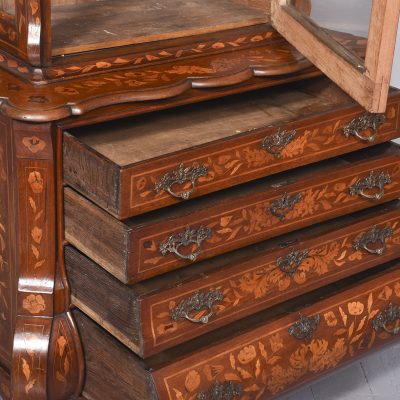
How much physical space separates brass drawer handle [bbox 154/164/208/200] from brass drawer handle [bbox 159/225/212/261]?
68 mm

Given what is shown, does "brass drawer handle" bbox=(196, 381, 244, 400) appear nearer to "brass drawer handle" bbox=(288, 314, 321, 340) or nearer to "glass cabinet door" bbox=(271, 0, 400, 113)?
"brass drawer handle" bbox=(288, 314, 321, 340)

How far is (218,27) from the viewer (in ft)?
7.30

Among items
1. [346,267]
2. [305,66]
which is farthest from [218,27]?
[346,267]

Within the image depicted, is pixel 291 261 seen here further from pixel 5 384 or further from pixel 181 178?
pixel 5 384

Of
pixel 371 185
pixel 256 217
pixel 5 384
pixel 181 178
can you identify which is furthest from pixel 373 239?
pixel 5 384

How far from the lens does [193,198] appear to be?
197 centimetres

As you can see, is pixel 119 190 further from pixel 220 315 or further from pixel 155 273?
pixel 220 315

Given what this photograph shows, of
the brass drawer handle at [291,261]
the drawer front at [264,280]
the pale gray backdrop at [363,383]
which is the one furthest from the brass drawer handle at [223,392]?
the pale gray backdrop at [363,383]

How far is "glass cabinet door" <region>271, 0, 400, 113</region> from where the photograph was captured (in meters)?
1.96

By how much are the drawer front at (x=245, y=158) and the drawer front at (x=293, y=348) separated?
0.98 ft

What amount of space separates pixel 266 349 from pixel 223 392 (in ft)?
0.42

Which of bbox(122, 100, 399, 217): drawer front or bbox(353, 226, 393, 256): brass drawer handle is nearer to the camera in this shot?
bbox(122, 100, 399, 217): drawer front

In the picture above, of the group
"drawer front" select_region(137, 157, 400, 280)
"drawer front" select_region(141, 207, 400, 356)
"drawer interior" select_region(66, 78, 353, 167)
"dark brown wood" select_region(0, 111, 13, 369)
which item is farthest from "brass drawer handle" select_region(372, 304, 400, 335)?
"dark brown wood" select_region(0, 111, 13, 369)

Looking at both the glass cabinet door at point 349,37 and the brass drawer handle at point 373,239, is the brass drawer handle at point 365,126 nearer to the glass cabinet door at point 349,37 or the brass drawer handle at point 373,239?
the glass cabinet door at point 349,37
